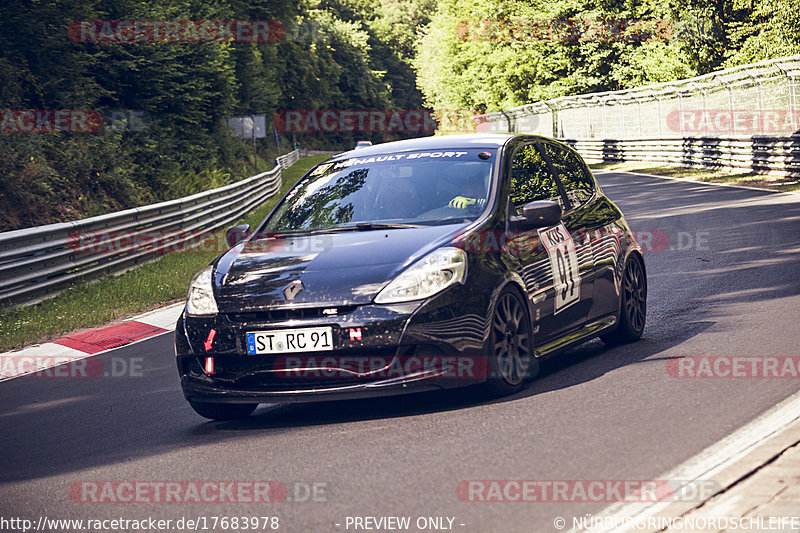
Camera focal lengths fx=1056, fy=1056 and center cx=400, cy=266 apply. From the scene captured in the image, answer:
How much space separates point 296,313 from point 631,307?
325 cm

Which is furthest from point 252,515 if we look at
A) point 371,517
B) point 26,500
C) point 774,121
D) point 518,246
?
point 774,121

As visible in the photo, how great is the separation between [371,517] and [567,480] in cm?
88

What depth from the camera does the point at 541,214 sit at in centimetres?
659

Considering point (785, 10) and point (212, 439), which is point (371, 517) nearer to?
point (212, 439)

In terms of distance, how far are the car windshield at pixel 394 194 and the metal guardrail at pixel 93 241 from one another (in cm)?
624

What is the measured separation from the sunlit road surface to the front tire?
122 millimetres

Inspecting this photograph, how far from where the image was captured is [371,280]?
5.90 metres
